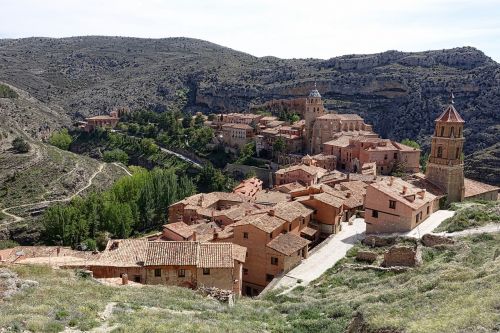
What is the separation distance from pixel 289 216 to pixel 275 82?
334 ft

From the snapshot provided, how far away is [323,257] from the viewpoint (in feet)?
96.1

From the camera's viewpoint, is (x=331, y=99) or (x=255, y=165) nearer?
(x=255, y=165)

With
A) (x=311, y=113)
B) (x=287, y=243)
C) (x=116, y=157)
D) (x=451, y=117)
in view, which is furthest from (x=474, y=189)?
(x=116, y=157)

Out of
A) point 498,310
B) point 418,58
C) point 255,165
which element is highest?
point 418,58

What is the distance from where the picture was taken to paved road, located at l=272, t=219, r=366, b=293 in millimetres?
26344

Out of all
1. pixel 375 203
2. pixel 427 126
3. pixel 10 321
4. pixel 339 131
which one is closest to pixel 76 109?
pixel 339 131

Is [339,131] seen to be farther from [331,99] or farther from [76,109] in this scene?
[76,109]

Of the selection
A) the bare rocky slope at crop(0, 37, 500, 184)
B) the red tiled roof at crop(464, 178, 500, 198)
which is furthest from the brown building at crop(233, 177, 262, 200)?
the bare rocky slope at crop(0, 37, 500, 184)

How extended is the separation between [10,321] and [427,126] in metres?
92.3

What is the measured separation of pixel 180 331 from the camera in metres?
13.4

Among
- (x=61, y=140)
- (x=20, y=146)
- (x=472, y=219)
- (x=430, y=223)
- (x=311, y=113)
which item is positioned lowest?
(x=61, y=140)

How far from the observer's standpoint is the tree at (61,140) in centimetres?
9331

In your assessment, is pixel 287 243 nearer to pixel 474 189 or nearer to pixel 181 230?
pixel 181 230

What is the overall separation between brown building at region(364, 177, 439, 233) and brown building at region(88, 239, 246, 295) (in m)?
11.7
